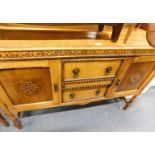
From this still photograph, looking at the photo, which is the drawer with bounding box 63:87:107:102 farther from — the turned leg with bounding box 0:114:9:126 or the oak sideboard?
the turned leg with bounding box 0:114:9:126

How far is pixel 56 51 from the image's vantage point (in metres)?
0.56

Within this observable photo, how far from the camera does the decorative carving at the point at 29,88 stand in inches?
28.6

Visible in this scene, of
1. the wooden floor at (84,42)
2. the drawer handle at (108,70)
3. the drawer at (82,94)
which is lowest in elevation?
the drawer at (82,94)

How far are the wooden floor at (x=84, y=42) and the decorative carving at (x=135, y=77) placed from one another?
0.28m

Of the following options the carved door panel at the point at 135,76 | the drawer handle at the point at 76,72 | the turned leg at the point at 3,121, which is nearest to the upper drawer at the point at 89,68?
the drawer handle at the point at 76,72

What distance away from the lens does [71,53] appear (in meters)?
0.58

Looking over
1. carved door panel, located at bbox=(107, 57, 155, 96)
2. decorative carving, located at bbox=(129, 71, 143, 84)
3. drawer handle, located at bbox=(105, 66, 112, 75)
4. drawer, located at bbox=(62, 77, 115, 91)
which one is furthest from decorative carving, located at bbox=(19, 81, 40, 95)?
decorative carving, located at bbox=(129, 71, 143, 84)

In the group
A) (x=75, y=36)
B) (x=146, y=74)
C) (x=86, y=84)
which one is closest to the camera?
(x=75, y=36)

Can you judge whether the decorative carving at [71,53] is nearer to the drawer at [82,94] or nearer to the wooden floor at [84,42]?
the wooden floor at [84,42]

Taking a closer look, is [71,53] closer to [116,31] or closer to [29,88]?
[116,31]

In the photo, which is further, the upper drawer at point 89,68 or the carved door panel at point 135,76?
the carved door panel at point 135,76
